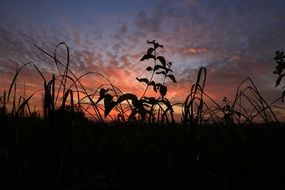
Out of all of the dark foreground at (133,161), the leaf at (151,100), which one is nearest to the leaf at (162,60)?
the leaf at (151,100)

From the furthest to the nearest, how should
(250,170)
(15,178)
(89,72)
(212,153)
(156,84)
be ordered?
(156,84) → (89,72) → (212,153) → (250,170) → (15,178)

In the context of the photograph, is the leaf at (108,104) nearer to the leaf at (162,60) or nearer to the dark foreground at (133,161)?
the dark foreground at (133,161)

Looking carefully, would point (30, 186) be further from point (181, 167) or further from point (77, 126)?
point (77, 126)

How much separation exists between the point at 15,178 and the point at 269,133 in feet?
10.2

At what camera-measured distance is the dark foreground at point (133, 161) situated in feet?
6.63

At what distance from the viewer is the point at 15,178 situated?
1889 millimetres

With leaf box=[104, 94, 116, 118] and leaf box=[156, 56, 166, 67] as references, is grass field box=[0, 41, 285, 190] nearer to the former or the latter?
leaf box=[104, 94, 116, 118]

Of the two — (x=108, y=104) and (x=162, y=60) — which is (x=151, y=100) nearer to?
(x=108, y=104)

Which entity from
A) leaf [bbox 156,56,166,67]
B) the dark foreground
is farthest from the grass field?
leaf [bbox 156,56,166,67]

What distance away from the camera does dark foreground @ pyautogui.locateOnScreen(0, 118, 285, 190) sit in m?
2.02

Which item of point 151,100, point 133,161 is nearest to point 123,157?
point 133,161

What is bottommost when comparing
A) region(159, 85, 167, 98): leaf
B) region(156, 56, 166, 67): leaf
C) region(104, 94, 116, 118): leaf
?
region(104, 94, 116, 118): leaf

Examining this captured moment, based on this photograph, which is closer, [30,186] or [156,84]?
[30,186]

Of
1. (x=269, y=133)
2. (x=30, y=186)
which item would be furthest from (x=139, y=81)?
(x=30, y=186)
